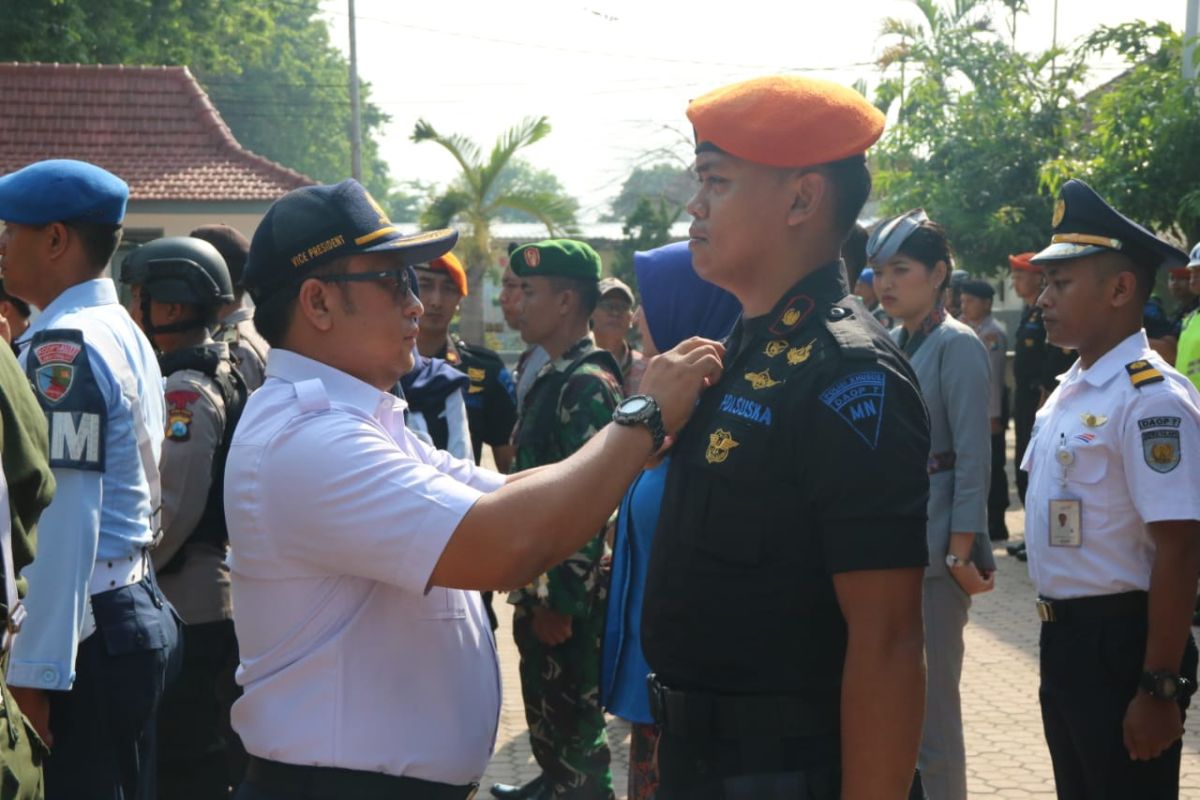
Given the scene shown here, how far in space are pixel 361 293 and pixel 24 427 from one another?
0.66 metres

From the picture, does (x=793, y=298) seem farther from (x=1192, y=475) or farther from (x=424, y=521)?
(x=1192, y=475)

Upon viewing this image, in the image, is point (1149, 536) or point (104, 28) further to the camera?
point (104, 28)

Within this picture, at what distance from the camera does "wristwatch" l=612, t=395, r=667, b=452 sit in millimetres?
2373

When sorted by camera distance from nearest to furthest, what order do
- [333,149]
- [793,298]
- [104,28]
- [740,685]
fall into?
[740,685] < [793,298] < [104,28] < [333,149]

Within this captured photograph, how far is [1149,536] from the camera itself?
3621mm

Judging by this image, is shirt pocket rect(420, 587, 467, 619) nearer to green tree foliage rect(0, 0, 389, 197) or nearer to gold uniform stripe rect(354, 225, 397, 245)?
gold uniform stripe rect(354, 225, 397, 245)

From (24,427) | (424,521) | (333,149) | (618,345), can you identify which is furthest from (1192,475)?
(333,149)

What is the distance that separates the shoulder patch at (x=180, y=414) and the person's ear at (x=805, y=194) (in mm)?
2643

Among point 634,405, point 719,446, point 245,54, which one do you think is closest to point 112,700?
point 634,405

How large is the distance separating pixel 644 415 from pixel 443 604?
0.54m

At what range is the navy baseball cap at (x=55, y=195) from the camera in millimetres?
3605

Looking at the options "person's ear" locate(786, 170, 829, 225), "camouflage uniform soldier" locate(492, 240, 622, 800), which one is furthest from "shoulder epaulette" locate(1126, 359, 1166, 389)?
"camouflage uniform soldier" locate(492, 240, 622, 800)

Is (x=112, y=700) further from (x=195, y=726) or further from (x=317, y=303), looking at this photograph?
(x=317, y=303)

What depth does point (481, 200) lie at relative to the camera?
2859cm
